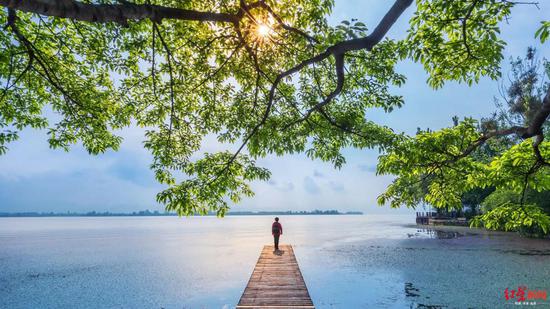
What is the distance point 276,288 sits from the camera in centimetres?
1062

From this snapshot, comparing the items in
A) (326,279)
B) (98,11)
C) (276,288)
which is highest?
(98,11)

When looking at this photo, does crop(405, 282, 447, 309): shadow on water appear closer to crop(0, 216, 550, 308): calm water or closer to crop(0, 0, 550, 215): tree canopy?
crop(0, 216, 550, 308): calm water

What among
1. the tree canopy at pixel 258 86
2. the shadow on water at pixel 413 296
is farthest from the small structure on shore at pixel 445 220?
the tree canopy at pixel 258 86

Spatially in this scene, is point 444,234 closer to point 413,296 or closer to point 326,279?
point 326,279

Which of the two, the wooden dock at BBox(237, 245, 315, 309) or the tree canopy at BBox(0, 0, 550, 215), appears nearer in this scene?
the tree canopy at BBox(0, 0, 550, 215)

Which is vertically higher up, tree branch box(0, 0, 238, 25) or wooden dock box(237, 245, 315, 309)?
tree branch box(0, 0, 238, 25)

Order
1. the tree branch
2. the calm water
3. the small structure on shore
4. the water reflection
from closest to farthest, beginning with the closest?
the tree branch, the calm water, the water reflection, the small structure on shore

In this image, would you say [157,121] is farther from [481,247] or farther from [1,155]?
[481,247]

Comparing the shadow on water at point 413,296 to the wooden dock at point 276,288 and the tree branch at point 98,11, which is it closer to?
the wooden dock at point 276,288

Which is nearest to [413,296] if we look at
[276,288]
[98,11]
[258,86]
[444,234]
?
[276,288]

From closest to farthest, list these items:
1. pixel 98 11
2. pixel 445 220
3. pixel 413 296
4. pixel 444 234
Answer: pixel 98 11
pixel 413 296
pixel 444 234
pixel 445 220

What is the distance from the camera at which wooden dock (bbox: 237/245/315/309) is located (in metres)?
8.92

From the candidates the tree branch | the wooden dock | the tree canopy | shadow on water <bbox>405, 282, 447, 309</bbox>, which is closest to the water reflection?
shadow on water <bbox>405, 282, 447, 309</bbox>

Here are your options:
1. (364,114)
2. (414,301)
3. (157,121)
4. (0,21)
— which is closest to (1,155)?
(0,21)
